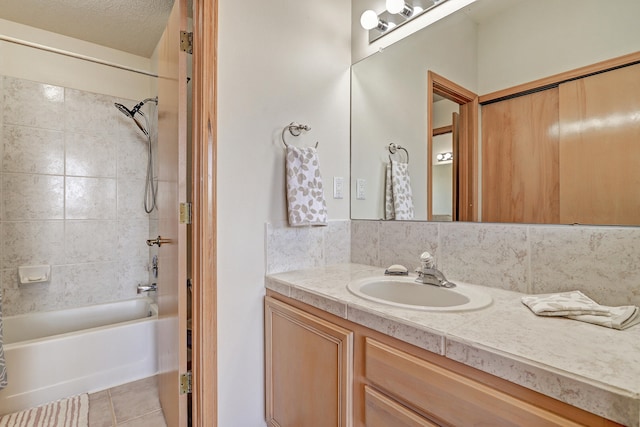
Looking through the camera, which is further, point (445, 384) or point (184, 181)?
point (184, 181)

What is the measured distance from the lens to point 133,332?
2.01m

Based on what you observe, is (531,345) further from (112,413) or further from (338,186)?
(112,413)

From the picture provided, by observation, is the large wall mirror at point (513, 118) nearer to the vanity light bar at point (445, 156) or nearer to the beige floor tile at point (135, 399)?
the vanity light bar at point (445, 156)

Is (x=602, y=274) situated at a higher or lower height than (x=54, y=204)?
lower

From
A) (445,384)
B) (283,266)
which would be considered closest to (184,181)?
(283,266)

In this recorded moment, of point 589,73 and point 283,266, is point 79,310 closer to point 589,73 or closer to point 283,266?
point 283,266

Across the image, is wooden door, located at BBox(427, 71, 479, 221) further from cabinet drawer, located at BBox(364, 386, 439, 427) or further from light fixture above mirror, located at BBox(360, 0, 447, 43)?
cabinet drawer, located at BBox(364, 386, 439, 427)

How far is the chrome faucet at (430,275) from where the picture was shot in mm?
1171

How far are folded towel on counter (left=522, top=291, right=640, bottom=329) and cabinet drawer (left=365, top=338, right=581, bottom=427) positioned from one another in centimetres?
35

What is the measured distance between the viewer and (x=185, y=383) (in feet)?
4.16

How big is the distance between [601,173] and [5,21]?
3.58m

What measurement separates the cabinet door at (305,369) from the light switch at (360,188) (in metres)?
0.80

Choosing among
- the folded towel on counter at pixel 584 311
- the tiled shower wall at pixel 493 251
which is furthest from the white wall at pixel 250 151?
the folded towel on counter at pixel 584 311

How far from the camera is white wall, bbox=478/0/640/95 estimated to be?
0.93 metres
